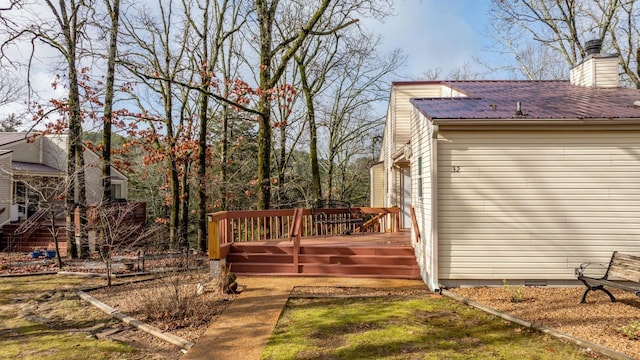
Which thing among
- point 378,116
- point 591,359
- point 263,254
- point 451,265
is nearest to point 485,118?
point 451,265

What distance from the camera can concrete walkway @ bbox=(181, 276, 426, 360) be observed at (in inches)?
Result: 171

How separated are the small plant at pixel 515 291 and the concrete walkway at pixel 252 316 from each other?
5.10 ft

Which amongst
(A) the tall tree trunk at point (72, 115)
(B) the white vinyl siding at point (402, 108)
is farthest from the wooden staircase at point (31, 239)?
(B) the white vinyl siding at point (402, 108)

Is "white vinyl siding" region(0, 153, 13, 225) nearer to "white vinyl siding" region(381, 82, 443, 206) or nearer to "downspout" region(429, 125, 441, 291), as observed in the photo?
"white vinyl siding" region(381, 82, 443, 206)

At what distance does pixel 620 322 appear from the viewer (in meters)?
5.00

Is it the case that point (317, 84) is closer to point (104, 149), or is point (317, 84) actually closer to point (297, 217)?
point (104, 149)

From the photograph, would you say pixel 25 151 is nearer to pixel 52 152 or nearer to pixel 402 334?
pixel 52 152

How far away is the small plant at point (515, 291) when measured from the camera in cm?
602

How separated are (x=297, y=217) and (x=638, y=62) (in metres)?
19.5

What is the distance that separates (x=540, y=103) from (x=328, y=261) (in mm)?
5700

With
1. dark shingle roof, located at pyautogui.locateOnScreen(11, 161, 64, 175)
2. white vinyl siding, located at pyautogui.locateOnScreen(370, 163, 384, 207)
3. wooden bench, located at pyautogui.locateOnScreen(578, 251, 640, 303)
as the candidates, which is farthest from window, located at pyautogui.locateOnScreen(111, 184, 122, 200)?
wooden bench, located at pyautogui.locateOnScreen(578, 251, 640, 303)

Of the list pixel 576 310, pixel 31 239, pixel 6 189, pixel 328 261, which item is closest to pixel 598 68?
pixel 576 310

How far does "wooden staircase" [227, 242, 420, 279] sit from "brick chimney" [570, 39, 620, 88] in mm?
7124

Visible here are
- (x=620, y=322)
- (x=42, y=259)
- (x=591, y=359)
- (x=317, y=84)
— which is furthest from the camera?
(x=317, y=84)
